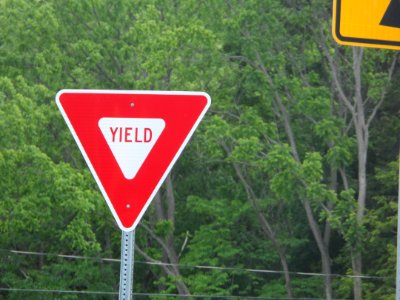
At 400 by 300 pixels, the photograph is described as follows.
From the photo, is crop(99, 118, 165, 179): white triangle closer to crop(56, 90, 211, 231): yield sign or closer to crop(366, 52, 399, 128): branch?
crop(56, 90, 211, 231): yield sign

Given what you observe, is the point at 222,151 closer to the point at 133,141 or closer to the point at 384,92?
the point at 384,92

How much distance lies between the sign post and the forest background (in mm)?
19618

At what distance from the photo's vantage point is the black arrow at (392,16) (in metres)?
3.64

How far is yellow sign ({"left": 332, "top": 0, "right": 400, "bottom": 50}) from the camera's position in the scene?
3584 millimetres

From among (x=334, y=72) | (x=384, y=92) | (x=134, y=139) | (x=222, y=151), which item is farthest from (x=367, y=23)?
(x=222, y=151)

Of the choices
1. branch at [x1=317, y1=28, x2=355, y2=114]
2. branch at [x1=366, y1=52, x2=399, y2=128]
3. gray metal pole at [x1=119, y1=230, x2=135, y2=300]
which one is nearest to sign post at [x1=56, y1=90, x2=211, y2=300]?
gray metal pole at [x1=119, y1=230, x2=135, y2=300]

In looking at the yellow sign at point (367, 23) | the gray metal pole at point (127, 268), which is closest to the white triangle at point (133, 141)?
the gray metal pole at point (127, 268)

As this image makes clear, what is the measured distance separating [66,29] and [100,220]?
19.0ft

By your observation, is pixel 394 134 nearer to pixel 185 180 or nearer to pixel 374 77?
pixel 374 77

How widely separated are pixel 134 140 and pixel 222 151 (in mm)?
25090

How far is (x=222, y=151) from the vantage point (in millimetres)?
29031

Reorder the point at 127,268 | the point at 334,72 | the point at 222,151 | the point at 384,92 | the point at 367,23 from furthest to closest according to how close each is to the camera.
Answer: the point at 222,151 < the point at 334,72 < the point at 384,92 < the point at 127,268 < the point at 367,23

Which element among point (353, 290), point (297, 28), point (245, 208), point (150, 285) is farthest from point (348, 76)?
point (150, 285)

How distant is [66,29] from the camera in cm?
2922
